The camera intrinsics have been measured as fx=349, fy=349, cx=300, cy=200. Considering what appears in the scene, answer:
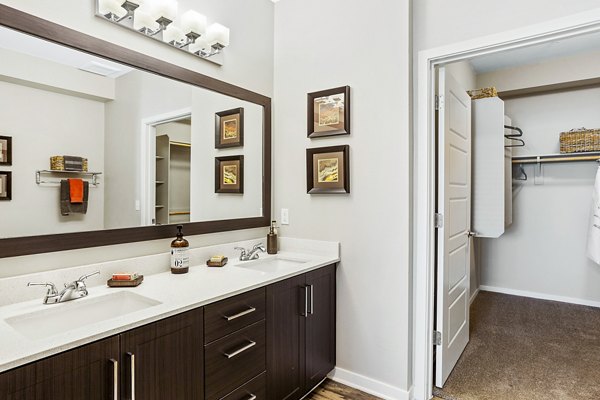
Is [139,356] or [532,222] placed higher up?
[532,222]

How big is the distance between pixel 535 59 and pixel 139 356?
452cm

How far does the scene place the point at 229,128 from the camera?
2.35m

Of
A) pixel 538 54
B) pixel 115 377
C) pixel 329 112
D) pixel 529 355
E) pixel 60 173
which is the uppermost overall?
pixel 538 54

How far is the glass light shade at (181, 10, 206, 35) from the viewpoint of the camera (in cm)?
198

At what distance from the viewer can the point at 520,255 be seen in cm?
423

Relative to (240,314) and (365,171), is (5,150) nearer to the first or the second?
(240,314)

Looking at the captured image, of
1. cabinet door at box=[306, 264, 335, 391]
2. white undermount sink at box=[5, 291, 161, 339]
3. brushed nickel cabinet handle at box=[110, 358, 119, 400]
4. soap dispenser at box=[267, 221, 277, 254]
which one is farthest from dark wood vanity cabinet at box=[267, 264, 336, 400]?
brushed nickel cabinet handle at box=[110, 358, 119, 400]

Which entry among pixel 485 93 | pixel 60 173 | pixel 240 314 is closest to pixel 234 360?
pixel 240 314

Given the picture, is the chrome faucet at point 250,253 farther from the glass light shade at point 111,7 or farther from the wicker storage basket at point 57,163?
the glass light shade at point 111,7

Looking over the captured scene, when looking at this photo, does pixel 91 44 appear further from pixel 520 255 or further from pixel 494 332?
pixel 520 255

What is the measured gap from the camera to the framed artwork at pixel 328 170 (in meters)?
2.30

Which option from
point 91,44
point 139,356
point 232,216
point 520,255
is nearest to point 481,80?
point 520,255

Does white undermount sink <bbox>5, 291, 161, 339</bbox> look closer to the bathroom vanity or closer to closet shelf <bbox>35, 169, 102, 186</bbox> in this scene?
the bathroom vanity

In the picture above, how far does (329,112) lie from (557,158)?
2.99 m
